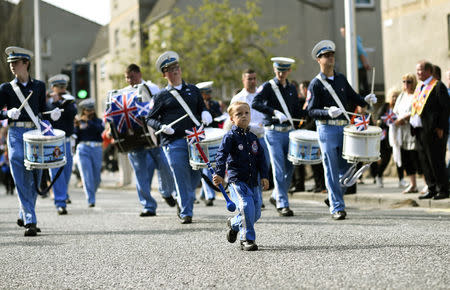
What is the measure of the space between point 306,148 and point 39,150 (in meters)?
3.30

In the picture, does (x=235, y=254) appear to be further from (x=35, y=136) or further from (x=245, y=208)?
(x=35, y=136)

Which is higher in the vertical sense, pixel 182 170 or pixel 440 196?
pixel 182 170

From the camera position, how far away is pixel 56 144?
10.1 m

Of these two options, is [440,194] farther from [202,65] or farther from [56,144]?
[202,65]

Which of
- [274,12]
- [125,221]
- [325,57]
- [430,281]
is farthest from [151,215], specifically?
[274,12]

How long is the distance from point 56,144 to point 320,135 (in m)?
3.22

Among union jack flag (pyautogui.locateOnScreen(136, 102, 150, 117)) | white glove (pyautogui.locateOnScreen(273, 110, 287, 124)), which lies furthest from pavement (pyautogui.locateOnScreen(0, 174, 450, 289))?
union jack flag (pyautogui.locateOnScreen(136, 102, 150, 117))

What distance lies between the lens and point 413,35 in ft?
88.5

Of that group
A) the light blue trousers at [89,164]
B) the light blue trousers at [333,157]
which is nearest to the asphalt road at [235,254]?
the light blue trousers at [333,157]

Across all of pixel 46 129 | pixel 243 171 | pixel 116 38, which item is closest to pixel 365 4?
pixel 116 38

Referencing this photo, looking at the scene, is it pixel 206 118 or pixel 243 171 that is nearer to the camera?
pixel 243 171

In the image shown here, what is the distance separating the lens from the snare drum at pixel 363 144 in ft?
32.4

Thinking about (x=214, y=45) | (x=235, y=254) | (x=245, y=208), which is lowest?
(x=235, y=254)

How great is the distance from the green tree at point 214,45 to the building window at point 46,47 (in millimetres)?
27438
